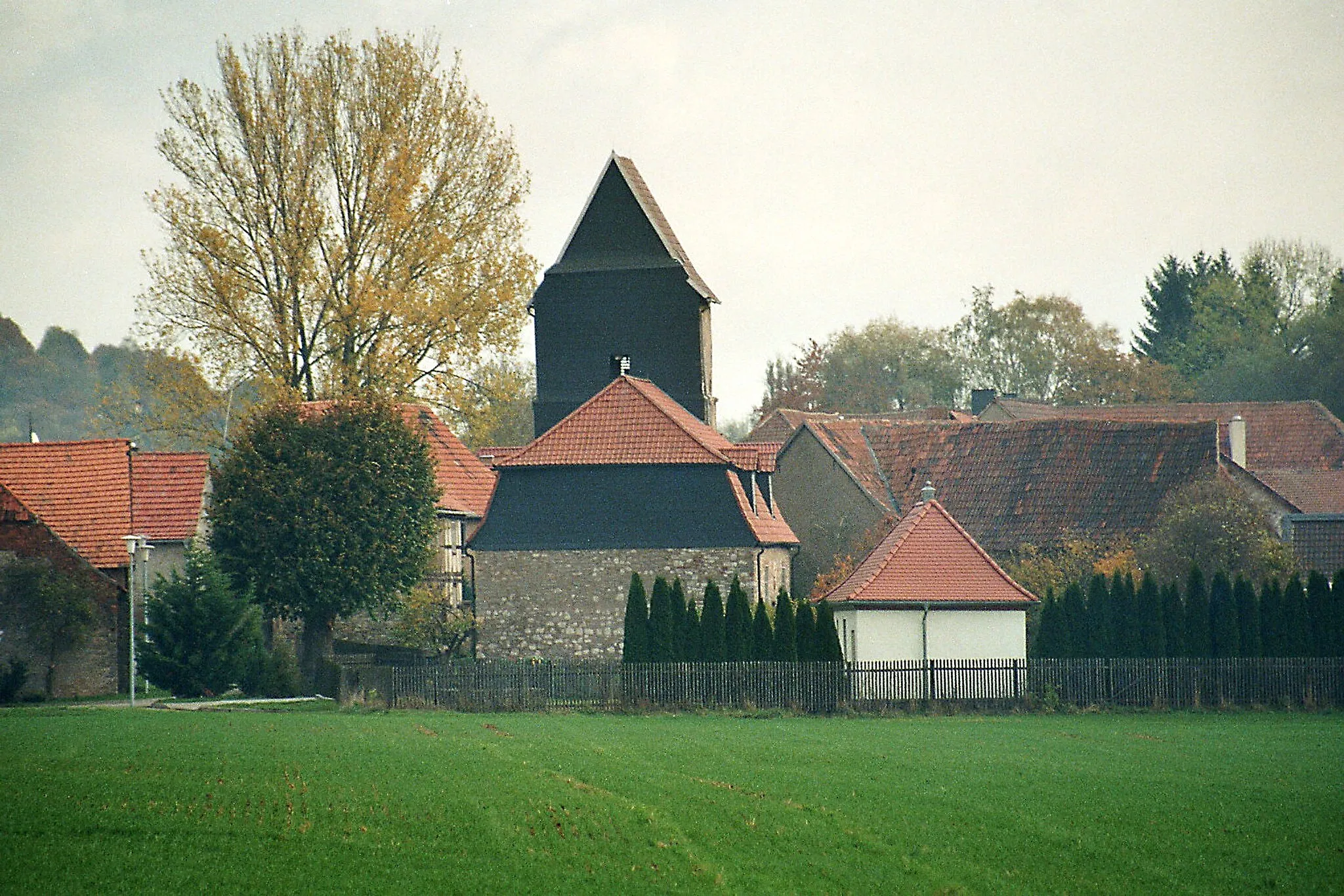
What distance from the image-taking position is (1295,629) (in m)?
37.4

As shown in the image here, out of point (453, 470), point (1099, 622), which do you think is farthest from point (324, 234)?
point (1099, 622)

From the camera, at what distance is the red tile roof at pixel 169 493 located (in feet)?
143

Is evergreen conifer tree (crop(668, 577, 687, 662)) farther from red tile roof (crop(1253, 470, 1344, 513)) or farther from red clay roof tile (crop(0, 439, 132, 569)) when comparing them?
red tile roof (crop(1253, 470, 1344, 513))

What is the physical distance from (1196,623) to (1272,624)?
1.58m

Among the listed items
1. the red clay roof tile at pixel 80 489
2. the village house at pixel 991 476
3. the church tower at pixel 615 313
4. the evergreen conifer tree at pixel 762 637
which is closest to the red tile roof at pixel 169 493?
the red clay roof tile at pixel 80 489

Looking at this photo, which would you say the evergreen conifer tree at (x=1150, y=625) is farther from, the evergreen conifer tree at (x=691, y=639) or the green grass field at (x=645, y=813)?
the green grass field at (x=645, y=813)

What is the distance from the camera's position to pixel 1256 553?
4341 centimetres

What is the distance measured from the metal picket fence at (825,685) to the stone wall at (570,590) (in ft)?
23.2

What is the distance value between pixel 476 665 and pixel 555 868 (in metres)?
20.2

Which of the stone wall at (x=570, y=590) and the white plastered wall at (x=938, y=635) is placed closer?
Answer: the white plastered wall at (x=938, y=635)


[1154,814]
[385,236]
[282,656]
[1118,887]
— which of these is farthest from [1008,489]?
[1118,887]

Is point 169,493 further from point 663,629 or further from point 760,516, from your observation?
point 760,516

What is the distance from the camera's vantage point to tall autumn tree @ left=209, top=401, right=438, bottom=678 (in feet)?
133

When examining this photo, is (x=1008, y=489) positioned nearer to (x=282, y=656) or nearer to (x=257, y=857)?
(x=282, y=656)
